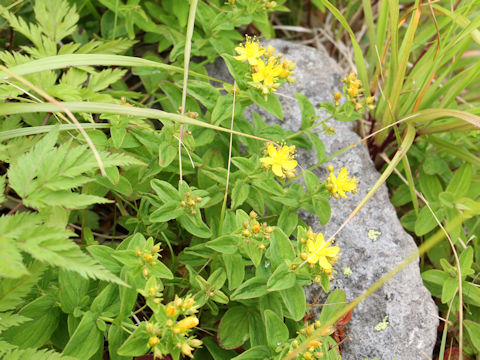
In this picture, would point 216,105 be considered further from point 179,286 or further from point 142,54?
point 142,54

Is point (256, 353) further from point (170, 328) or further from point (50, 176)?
point (50, 176)

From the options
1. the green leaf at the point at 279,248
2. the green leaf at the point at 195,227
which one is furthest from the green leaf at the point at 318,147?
the green leaf at the point at 195,227

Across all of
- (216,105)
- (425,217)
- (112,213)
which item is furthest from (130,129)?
(425,217)

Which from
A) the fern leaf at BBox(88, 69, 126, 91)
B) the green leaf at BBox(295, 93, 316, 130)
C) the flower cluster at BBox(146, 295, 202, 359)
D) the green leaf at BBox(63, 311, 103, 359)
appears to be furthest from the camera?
the green leaf at BBox(295, 93, 316, 130)

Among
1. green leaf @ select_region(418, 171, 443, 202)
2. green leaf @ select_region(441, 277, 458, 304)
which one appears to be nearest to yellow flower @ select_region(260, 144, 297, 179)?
green leaf @ select_region(441, 277, 458, 304)

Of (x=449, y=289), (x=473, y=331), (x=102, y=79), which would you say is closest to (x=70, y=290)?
(x=102, y=79)

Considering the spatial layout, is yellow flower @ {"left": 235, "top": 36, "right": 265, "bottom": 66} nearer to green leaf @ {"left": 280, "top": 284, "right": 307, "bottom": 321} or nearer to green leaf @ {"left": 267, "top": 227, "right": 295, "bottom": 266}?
green leaf @ {"left": 267, "top": 227, "right": 295, "bottom": 266}
